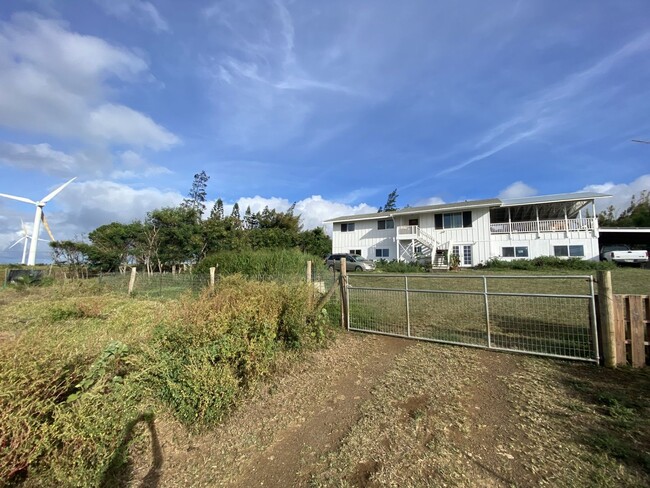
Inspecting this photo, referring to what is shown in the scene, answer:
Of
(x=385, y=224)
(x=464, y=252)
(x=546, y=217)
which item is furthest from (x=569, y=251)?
(x=385, y=224)

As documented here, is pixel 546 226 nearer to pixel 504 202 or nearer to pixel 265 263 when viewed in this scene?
pixel 504 202

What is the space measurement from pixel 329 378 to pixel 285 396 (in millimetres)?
738

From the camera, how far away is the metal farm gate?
467cm

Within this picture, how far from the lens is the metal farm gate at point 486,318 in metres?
4.67

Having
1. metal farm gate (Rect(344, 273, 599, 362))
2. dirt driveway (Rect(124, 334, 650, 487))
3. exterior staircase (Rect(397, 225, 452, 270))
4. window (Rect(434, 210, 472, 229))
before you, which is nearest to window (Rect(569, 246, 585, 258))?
window (Rect(434, 210, 472, 229))

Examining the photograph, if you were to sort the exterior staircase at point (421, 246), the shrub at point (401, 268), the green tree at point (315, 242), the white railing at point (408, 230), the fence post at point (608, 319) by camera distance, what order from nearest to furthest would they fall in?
the fence post at point (608, 319) < the shrub at point (401, 268) < the exterior staircase at point (421, 246) < the white railing at point (408, 230) < the green tree at point (315, 242)

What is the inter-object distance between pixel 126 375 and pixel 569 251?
89.5ft

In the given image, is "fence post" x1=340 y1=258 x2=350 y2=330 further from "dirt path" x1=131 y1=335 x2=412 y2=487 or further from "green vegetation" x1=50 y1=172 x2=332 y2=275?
"green vegetation" x1=50 y1=172 x2=332 y2=275

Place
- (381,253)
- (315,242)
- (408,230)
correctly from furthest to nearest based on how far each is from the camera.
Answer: (315,242) < (381,253) < (408,230)

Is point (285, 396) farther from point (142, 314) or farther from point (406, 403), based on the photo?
point (142, 314)

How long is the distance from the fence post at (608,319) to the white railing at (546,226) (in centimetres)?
2224

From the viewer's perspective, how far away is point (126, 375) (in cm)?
332

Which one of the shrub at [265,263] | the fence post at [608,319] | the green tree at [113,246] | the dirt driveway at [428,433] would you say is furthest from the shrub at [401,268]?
the dirt driveway at [428,433]

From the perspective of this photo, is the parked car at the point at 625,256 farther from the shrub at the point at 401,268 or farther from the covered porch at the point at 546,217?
the shrub at the point at 401,268
